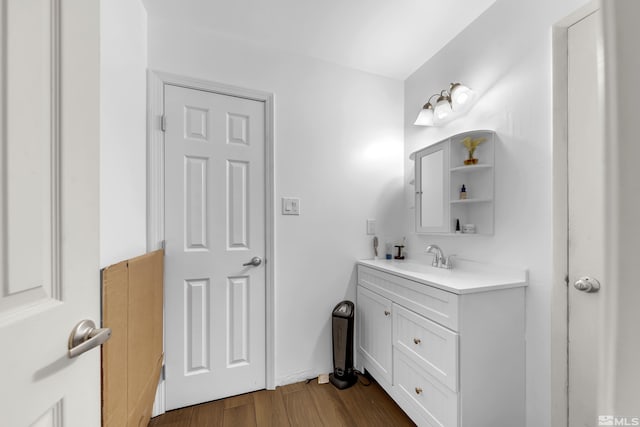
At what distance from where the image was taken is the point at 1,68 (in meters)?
0.39

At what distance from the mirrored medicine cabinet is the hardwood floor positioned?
1.15 metres

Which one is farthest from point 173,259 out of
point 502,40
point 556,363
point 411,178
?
point 502,40

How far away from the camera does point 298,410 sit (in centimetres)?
154

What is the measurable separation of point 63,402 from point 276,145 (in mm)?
1580

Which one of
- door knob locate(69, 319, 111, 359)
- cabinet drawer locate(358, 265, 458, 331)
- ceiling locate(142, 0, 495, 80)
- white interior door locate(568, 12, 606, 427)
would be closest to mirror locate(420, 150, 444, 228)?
cabinet drawer locate(358, 265, 458, 331)

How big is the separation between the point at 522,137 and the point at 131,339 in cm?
205

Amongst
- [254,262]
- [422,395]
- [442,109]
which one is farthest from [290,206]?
[422,395]

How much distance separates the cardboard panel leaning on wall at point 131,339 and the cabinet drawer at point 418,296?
1.32 meters

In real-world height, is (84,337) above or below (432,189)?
below

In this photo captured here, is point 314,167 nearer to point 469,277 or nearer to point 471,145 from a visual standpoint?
point 471,145

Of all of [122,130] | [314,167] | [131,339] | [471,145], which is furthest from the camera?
[314,167]

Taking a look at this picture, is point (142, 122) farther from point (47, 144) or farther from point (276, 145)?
point (47, 144)

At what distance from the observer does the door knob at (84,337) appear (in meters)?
0.48

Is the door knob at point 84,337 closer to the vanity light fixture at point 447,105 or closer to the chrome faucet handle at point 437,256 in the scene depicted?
the chrome faucet handle at point 437,256
